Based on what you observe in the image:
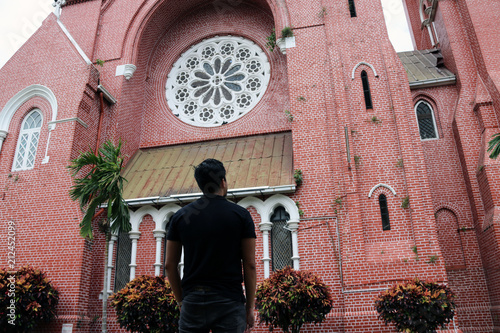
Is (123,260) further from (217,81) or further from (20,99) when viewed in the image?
(217,81)

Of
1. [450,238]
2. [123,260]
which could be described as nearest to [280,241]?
[123,260]

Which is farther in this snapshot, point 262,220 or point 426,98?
point 426,98

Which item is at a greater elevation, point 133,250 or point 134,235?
point 134,235

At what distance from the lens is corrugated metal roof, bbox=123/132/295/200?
479 inches

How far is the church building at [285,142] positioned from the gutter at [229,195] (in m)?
0.06

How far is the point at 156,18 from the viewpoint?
1628cm

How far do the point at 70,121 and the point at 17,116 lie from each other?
2.64 meters

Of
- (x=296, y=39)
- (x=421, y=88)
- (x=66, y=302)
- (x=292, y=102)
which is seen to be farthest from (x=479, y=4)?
(x=66, y=302)

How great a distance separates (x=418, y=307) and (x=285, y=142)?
682 centimetres

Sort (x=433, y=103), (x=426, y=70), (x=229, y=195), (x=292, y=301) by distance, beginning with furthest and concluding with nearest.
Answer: (x=426, y=70) → (x=433, y=103) → (x=229, y=195) → (x=292, y=301)

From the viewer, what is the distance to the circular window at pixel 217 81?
1564 centimetres

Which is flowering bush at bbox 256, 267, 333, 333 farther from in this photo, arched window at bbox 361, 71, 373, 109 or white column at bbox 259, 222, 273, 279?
arched window at bbox 361, 71, 373, 109

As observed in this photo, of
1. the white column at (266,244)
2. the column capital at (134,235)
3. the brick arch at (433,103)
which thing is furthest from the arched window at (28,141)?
the brick arch at (433,103)

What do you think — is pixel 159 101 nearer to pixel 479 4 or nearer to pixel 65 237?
pixel 65 237
